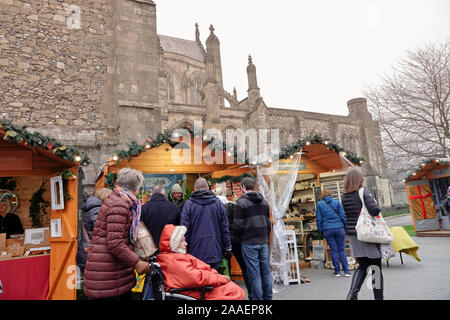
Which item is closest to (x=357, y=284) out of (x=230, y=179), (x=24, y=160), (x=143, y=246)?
(x=143, y=246)

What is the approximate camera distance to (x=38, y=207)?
730 cm

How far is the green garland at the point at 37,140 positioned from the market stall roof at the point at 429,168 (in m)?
11.5

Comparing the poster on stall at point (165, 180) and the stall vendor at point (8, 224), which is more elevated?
the poster on stall at point (165, 180)

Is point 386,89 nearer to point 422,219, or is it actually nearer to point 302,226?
point 422,219

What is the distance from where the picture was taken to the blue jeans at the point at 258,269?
3607 millimetres

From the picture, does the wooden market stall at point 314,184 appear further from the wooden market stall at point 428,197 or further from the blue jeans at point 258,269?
the wooden market stall at point 428,197

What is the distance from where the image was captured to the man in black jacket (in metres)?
3.65

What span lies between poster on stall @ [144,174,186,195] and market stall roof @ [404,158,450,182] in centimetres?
903

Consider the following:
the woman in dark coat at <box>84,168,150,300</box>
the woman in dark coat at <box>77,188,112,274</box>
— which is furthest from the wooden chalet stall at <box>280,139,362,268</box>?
the woman in dark coat at <box>84,168,150,300</box>

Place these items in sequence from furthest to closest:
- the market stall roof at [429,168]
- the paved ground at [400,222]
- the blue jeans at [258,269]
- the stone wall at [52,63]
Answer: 1. the paved ground at [400,222]
2. the market stall roof at [429,168]
3. the stone wall at [52,63]
4. the blue jeans at [258,269]

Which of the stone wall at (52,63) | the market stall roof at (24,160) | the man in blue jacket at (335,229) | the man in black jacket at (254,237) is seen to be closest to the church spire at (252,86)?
the stone wall at (52,63)

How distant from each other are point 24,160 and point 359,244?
5422 mm

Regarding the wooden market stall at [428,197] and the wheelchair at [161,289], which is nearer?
the wheelchair at [161,289]

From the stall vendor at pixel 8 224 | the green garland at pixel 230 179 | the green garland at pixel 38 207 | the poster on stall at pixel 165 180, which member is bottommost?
the stall vendor at pixel 8 224
